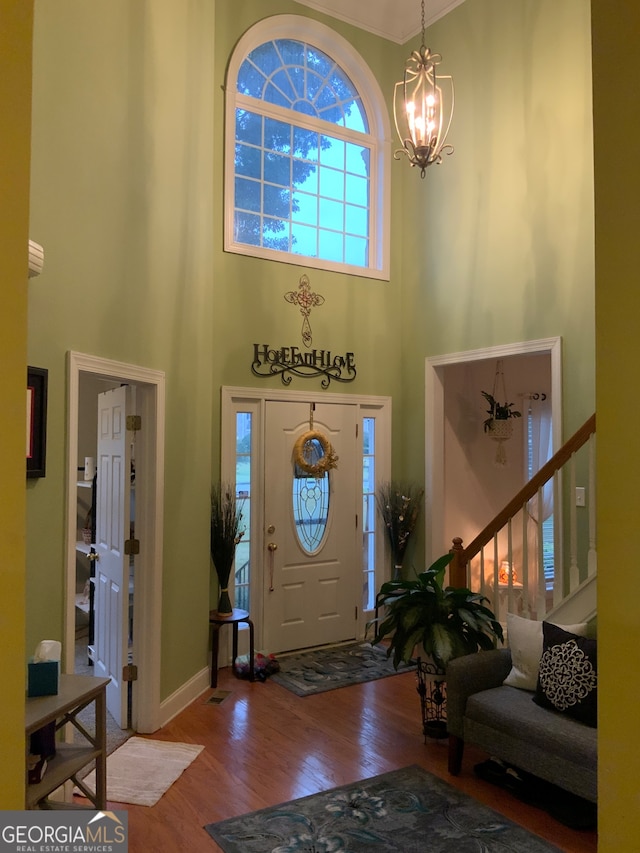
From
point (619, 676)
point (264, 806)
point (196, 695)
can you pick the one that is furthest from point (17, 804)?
point (196, 695)

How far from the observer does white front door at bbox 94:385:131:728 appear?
412 centimetres

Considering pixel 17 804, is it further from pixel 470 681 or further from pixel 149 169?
pixel 149 169

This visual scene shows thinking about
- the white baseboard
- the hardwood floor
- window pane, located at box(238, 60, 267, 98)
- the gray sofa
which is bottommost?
the hardwood floor

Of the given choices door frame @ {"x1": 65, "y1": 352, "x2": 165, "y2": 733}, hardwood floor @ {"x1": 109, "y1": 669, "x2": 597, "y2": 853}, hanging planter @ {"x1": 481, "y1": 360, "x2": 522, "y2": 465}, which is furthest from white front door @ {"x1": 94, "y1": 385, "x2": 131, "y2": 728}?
hanging planter @ {"x1": 481, "y1": 360, "x2": 522, "y2": 465}

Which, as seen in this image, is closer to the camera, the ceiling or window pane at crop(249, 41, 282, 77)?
window pane at crop(249, 41, 282, 77)

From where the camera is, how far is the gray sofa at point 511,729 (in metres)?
2.99

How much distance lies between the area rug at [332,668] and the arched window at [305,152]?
3.35 m

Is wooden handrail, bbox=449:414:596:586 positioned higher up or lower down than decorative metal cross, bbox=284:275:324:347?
lower down

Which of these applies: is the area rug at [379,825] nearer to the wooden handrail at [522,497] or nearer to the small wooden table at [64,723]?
the small wooden table at [64,723]

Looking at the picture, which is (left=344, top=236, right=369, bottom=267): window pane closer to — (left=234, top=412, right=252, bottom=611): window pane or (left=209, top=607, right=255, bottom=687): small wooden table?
(left=234, top=412, right=252, bottom=611): window pane

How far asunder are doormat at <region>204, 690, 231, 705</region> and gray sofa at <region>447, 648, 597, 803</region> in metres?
1.74

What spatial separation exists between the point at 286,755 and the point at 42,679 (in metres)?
1.81

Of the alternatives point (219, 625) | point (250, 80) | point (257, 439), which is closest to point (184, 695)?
point (219, 625)

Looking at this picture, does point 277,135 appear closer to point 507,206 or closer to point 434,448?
point 507,206
